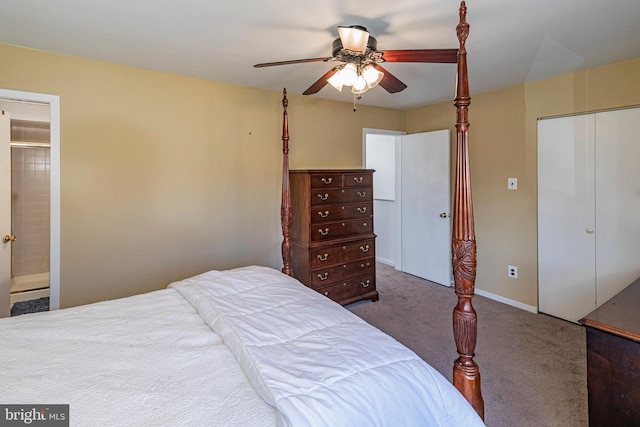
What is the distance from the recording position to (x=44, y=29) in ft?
6.83

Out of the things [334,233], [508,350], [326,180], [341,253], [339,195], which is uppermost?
[326,180]

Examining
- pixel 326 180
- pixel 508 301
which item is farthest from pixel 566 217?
pixel 326 180

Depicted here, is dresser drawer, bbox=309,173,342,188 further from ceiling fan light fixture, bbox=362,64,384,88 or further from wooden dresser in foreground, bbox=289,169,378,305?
ceiling fan light fixture, bbox=362,64,384,88

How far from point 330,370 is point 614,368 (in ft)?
4.02

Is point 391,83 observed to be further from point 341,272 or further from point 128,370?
point 128,370

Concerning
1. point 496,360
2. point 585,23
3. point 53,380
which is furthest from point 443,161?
point 53,380

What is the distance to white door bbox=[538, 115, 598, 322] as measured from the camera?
2.91 meters

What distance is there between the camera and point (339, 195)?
11.1 feet

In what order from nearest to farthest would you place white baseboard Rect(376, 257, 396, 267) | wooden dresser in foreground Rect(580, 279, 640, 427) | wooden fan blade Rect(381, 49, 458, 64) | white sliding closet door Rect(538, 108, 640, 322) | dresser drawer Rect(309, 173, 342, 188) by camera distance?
wooden dresser in foreground Rect(580, 279, 640, 427) < wooden fan blade Rect(381, 49, 458, 64) < white sliding closet door Rect(538, 108, 640, 322) < dresser drawer Rect(309, 173, 342, 188) < white baseboard Rect(376, 257, 396, 267)

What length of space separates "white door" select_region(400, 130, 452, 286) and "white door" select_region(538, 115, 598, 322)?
3.32ft

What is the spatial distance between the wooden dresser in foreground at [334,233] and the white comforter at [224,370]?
167cm

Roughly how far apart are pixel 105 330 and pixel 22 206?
3.84m

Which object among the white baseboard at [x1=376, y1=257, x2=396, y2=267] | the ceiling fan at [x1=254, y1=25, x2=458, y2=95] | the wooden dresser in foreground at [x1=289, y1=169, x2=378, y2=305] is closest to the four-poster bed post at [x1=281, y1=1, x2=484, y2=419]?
the ceiling fan at [x1=254, y1=25, x2=458, y2=95]

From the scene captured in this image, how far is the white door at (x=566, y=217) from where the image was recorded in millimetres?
2906
